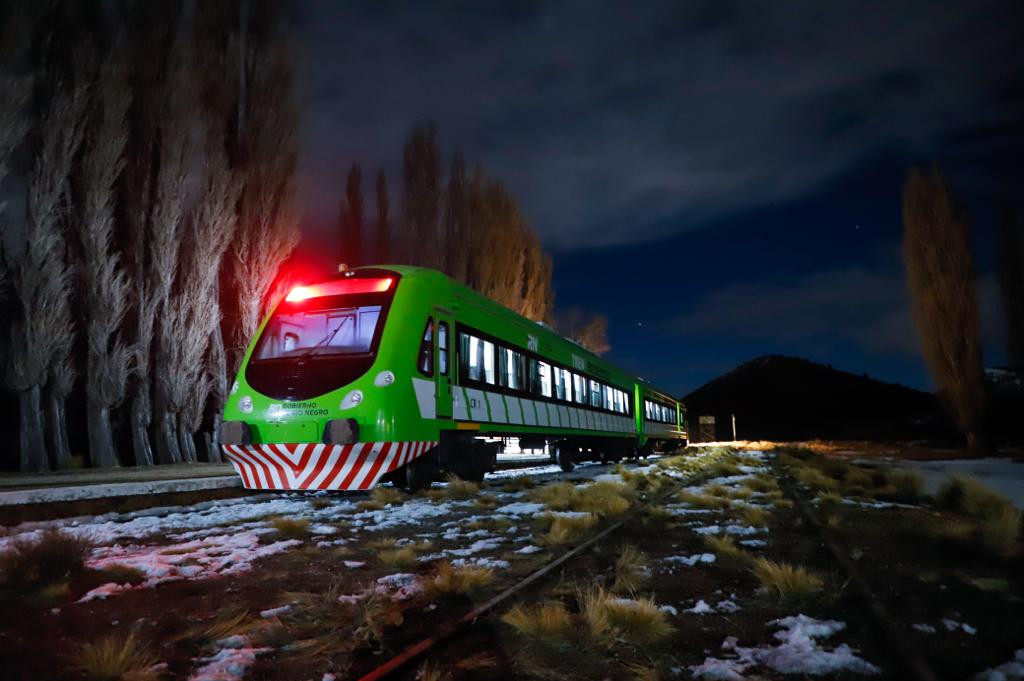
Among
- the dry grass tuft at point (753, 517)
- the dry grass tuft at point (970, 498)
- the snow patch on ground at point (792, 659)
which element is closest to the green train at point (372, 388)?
the dry grass tuft at point (753, 517)

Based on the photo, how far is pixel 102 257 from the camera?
50.5 ft

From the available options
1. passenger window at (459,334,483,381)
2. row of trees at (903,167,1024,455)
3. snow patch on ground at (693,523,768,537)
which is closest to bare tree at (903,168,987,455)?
row of trees at (903,167,1024,455)

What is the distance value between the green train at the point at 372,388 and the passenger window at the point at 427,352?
0.01m

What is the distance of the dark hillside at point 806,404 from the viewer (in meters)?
83.8

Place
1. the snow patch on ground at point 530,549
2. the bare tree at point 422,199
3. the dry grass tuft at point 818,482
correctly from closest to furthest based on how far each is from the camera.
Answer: the snow patch on ground at point 530,549
the dry grass tuft at point 818,482
the bare tree at point 422,199

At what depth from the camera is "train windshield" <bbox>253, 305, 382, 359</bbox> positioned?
8.41 metres

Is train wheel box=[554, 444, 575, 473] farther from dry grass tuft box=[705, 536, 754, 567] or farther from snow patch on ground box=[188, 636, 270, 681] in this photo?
snow patch on ground box=[188, 636, 270, 681]

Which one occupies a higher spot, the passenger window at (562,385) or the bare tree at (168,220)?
the bare tree at (168,220)

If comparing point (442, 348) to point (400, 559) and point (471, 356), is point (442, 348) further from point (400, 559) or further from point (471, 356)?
point (400, 559)

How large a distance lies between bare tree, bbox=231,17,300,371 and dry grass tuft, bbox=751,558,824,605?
18.2 m

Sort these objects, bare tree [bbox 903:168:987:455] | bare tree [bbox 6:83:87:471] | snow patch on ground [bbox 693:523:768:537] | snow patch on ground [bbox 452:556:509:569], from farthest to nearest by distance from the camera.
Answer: bare tree [bbox 903:168:987:455]
bare tree [bbox 6:83:87:471]
snow patch on ground [bbox 693:523:768:537]
snow patch on ground [bbox 452:556:509:569]

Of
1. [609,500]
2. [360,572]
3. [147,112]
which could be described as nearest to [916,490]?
[609,500]

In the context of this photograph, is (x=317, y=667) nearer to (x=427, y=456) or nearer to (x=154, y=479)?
(x=427, y=456)

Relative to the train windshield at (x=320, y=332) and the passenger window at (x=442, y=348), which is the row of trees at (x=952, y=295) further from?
the train windshield at (x=320, y=332)
